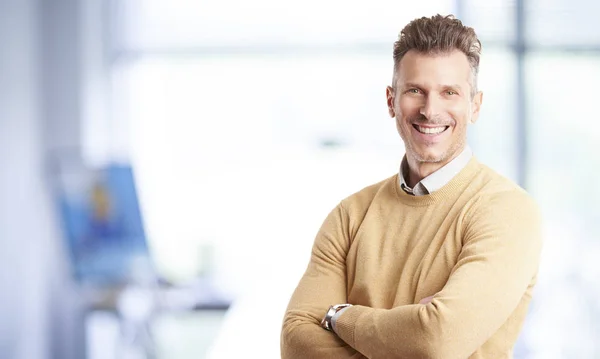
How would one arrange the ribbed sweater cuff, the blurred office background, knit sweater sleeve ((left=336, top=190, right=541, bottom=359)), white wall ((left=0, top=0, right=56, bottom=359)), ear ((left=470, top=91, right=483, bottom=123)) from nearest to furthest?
knit sweater sleeve ((left=336, top=190, right=541, bottom=359)) → the ribbed sweater cuff → ear ((left=470, top=91, right=483, bottom=123)) → white wall ((left=0, top=0, right=56, bottom=359)) → the blurred office background

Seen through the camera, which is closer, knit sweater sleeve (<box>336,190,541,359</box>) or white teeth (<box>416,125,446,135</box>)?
knit sweater sleeve (<box>336,190,541,359</box>)

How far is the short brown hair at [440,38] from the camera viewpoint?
167cm

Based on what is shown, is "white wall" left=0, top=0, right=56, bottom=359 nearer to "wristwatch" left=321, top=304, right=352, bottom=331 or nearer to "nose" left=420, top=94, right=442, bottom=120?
"wristwatch" left=321, top=304, right=352, bottom=331

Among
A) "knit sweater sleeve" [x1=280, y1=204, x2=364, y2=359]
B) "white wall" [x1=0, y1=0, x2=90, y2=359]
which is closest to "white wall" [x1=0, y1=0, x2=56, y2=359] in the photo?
"white wall" [x1=0, y1=0, x2=90, y2=359]

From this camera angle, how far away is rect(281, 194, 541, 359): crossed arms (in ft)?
5.03

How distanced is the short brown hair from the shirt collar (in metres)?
0.17

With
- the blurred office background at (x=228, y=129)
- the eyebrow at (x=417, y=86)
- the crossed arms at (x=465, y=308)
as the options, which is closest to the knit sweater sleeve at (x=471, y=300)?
the crossed arms at (x=465, y=308)

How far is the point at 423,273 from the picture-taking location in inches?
64.9

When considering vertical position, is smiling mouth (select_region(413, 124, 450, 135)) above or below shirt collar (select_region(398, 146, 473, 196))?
above

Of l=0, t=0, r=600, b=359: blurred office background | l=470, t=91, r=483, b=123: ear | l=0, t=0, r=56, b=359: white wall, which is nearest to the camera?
l=470, t=91, r=483, b=123: ear

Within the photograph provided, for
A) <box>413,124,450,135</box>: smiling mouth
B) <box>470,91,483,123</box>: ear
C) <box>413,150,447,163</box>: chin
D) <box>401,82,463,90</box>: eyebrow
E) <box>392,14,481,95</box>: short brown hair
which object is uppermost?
<box>392,14,481,95</box>: short brown hair

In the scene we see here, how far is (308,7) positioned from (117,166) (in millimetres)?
1593

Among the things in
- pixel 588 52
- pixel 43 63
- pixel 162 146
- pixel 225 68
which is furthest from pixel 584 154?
pixel 43 63

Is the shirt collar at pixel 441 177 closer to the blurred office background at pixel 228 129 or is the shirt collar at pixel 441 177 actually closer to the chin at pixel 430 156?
the chin at pixel 430 156
